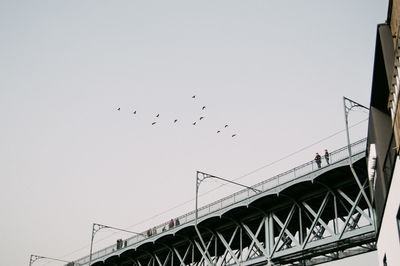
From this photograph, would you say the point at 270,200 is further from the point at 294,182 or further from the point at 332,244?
the point at 332,244

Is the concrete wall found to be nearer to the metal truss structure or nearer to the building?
the building

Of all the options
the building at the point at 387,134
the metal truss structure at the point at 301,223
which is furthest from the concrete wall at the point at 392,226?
the metal truss structure at the point at 301,223

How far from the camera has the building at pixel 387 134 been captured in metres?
19.4

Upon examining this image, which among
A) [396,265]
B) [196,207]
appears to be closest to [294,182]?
[196,207]

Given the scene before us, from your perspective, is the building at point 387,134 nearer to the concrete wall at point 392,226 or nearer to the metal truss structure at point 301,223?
the concrete wall at point 392,226

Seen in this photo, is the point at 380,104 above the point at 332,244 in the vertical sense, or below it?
above

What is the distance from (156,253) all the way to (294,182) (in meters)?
22.5

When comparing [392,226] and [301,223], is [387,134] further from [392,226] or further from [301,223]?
[301,223]

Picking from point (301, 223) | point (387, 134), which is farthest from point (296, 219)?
point (387, 134)

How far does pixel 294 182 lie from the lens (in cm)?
3797

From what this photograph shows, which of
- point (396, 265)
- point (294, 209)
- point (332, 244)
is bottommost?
point (396, 265)

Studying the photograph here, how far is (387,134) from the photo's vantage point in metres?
24.5

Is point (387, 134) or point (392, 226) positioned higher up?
point (387, 134)

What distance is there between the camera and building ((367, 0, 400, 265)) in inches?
762
